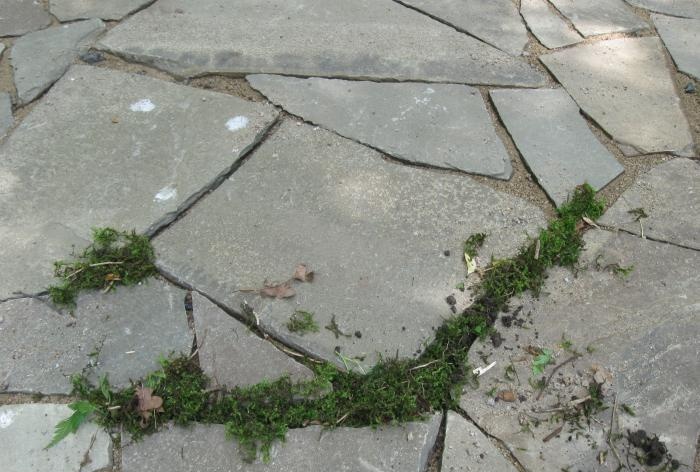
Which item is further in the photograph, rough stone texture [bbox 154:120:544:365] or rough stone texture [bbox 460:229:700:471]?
rough stone texture [bbox 154:120:544:365]

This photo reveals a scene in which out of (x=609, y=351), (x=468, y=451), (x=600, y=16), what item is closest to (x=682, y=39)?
(x=600, y=16)

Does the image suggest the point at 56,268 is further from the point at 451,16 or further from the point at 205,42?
the point at 451,16

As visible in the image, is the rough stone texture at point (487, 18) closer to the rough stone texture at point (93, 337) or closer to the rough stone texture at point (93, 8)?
the rough stone texture at point (93, 8)

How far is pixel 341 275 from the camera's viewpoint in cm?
160

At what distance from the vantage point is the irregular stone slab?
208 centimetres

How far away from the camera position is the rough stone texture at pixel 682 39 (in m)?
2.42

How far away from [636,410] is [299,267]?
2.98ft

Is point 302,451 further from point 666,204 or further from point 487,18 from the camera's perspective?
point 487,18

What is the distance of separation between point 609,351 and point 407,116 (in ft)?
3.43

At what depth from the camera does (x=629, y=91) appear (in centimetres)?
227

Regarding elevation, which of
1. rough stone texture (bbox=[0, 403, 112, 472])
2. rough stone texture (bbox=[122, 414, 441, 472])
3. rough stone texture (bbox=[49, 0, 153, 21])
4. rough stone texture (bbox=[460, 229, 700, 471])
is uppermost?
rough stone texture (bbox=[49, 0, 153, 21])

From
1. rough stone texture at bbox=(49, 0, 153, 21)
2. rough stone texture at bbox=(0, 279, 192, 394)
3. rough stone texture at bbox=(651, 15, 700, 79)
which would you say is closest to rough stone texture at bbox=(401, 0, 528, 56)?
rough stone texture at bbox=(651, 15, 700, 79)

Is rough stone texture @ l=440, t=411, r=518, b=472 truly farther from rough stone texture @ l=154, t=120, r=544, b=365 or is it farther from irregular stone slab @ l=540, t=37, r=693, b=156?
irregular stone slab @ l=540, t=37, r=693, b=156

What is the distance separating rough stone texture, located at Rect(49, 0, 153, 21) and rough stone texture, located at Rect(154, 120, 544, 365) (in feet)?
3.60
